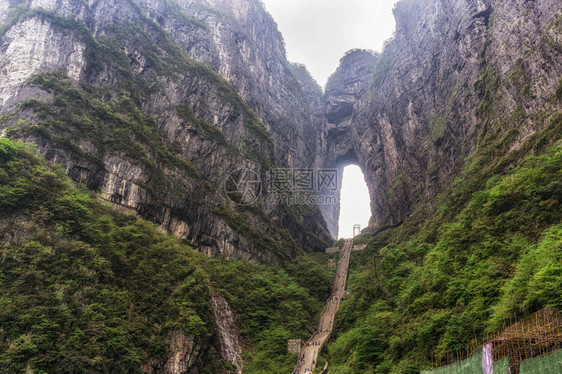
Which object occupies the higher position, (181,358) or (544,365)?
(544,365)

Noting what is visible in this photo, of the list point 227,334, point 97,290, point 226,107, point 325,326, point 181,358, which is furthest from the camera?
point 226,107

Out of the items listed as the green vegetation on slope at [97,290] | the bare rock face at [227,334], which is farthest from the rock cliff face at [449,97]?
the bare rock face at [227,334]

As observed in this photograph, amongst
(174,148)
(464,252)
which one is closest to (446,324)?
(464,252)

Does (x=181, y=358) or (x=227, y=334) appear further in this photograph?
(x=227, y=334)

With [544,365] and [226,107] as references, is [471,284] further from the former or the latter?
[226,107]

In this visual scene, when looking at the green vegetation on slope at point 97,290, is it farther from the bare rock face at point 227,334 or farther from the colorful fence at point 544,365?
the colorful fence at point 544,365

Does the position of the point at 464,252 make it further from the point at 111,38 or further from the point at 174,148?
the point at 111,38

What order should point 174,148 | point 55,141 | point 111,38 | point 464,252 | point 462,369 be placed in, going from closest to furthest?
point 462,369 < point 464,252 < point 55,141 < point 174,148 < point 111,38

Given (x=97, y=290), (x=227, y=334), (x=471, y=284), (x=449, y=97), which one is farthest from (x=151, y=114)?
(x=471, y=284)
